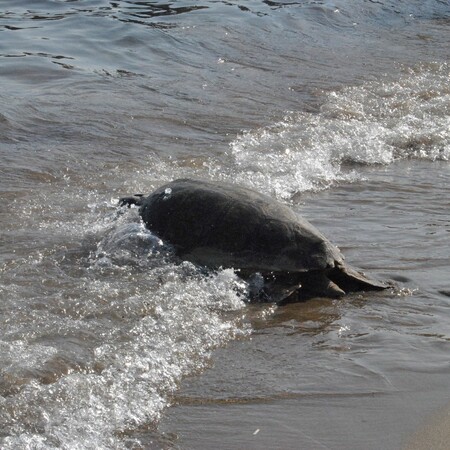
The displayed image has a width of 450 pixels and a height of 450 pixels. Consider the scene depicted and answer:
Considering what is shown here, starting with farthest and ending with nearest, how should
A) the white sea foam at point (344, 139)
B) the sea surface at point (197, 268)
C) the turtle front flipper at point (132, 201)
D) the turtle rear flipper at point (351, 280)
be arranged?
the white sea foam at point (344, 139) → the turtle front flipper at point (132, 201) → the turtle rear flipper at point (351, 280) → the sea surface at point (197, 268)

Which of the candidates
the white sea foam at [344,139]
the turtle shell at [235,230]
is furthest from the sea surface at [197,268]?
the turtle shell at [235,230]

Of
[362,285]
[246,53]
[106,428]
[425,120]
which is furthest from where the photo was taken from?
[246,53]

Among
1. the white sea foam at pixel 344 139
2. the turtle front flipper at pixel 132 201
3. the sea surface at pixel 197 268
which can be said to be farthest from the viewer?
the white sea foam at pixel 344 139

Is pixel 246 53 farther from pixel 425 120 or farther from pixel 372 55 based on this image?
pixel 425 120

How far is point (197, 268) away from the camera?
14.8ft

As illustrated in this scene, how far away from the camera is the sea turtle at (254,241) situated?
172 inches

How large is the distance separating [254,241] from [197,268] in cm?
33

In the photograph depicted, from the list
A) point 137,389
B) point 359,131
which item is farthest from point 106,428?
point 359,131

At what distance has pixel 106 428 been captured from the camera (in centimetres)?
300

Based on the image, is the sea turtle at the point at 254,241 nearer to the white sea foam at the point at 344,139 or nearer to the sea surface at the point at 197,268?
the sea surface at the point at 197,268

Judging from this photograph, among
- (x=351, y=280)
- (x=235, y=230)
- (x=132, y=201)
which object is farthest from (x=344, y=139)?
(x=351, y=280)

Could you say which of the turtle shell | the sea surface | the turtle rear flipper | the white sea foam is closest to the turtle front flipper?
the sea surface

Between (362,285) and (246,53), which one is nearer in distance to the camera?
(362,285)

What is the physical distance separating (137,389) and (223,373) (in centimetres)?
39
